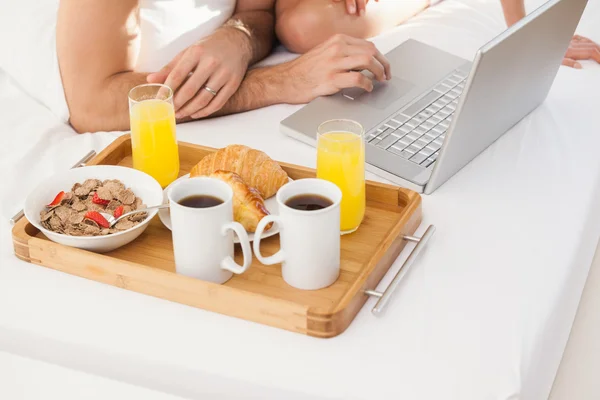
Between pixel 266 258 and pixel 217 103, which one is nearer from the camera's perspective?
pixel 266 258

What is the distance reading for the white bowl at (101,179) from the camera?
3.77ft

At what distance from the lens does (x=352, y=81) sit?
1.62 metres

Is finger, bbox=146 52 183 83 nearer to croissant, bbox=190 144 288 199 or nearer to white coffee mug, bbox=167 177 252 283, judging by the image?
croissant, bbox=190 144 288 199

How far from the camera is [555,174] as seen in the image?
1432 millimetres

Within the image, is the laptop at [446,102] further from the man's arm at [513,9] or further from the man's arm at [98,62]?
the man's arm at [98,62]

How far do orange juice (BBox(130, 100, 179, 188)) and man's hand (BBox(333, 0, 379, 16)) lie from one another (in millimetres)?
741

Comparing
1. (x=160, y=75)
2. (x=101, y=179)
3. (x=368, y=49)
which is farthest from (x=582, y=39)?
(x=101, y=179)

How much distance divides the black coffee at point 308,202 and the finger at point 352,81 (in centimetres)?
56

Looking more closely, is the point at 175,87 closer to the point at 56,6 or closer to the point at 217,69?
the point at 217,69

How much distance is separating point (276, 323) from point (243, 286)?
96 millimetres

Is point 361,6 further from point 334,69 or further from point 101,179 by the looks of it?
point 101,179

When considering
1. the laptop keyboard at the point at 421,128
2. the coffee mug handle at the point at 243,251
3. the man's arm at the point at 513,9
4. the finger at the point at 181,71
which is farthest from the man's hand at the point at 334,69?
the coffee mug handle at the point at 243,251

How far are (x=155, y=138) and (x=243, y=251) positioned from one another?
36 cm

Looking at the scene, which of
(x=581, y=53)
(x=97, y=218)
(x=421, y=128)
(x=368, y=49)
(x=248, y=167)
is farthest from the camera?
(x=581, y=53)
